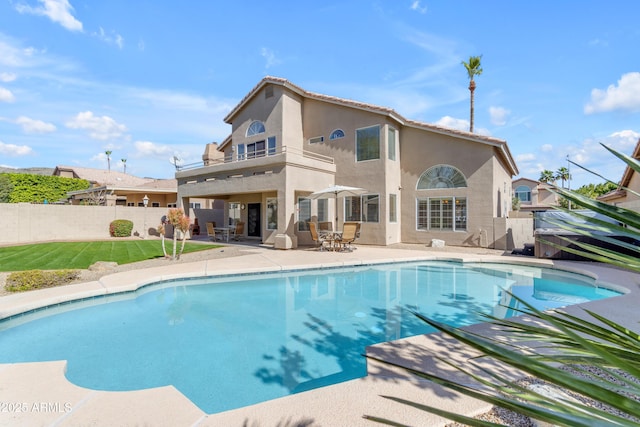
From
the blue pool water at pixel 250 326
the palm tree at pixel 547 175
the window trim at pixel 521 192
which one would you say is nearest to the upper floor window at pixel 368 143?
the blue pool water at pixel 250 326

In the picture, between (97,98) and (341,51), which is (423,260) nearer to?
(341,51)

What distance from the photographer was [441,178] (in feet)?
59.4

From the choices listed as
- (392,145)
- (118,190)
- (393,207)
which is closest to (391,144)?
(392,145)

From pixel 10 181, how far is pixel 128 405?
119ft

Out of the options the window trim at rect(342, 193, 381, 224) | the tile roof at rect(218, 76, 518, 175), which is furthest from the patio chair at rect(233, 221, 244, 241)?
the tile roof at rect(218, 76, 518, 175)

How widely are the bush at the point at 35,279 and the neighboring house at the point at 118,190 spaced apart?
67.7ft

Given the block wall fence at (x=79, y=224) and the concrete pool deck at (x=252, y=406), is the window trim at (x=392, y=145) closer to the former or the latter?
the block wall fence at (x=79, y=224)

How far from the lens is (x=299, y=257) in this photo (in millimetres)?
13773

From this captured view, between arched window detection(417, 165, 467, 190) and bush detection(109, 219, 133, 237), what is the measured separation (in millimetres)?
20929

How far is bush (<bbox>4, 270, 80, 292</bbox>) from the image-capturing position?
27.1ft

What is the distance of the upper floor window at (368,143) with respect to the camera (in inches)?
717

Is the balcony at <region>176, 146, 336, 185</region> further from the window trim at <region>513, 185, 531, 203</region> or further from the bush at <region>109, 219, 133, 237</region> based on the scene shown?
the window trim at <region>513, 185, 531, 203</region>

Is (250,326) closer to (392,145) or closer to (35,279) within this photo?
(35,279)

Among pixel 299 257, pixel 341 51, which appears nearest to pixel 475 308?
pixel 299 257
